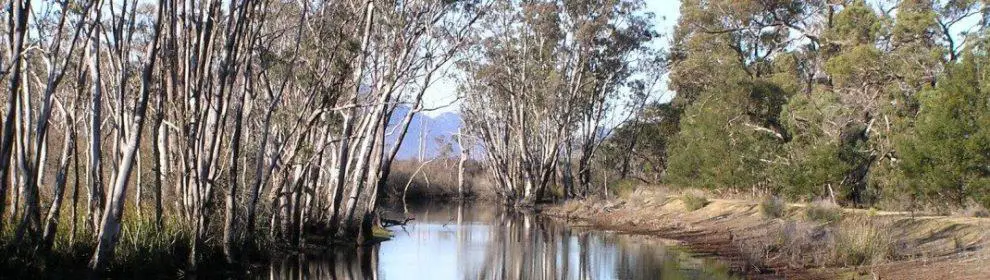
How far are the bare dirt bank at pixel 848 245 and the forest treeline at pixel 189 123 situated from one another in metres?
6.60

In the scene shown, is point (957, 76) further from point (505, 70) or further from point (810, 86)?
point (505, 70)

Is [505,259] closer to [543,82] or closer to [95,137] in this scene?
[95,137]

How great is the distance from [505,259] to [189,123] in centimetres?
682

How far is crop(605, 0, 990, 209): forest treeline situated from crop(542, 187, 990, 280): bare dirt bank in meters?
2.05

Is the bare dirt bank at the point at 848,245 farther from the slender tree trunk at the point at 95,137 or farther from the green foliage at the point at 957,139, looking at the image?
the slender tree trunk at the point at 95,137

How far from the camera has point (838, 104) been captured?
26.2 m

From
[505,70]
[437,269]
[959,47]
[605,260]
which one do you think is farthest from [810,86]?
[437,269]

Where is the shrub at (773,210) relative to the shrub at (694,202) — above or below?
below

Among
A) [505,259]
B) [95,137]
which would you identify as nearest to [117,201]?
[95,137]

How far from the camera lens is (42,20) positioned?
12.5 m

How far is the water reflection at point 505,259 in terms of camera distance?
15.0 metres

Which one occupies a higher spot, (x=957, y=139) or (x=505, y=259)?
(x=957, y=139)

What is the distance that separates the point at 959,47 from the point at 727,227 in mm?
8898

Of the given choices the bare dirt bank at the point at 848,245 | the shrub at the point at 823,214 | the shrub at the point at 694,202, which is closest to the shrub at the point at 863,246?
the bare dirt bank at the point at 848,245
